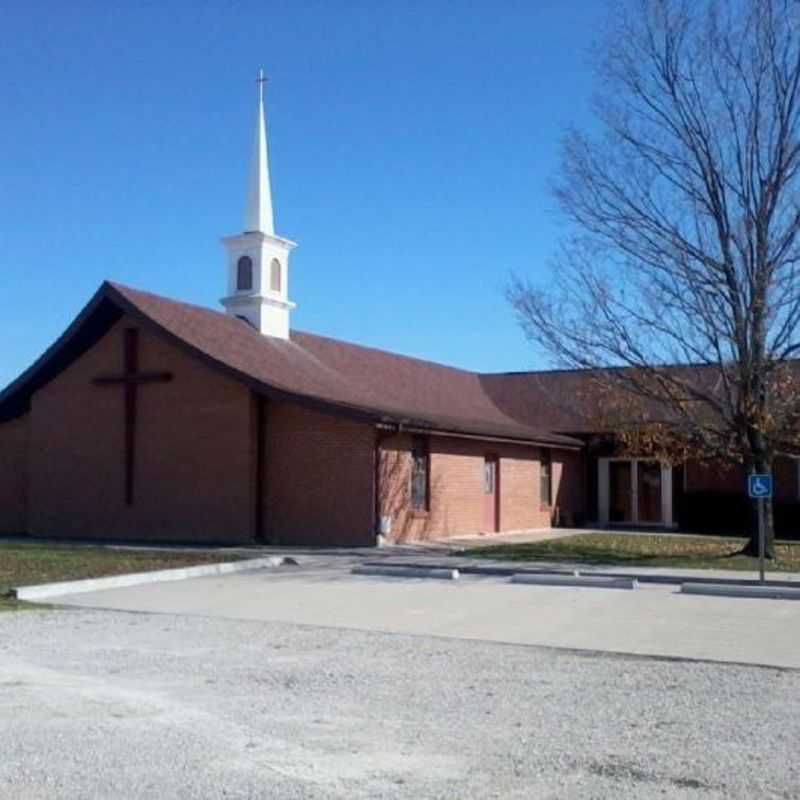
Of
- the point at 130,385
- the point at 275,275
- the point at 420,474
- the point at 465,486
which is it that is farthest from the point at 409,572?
the point at 275,275

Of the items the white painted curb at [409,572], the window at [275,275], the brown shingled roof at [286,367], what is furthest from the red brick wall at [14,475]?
the white painted curb at [409,572]

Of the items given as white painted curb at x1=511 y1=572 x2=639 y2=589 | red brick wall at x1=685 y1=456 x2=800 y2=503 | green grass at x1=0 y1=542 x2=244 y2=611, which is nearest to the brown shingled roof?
red brick wall at x1=685 y1=456 x2=800 y2=503

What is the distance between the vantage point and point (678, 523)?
3306cm

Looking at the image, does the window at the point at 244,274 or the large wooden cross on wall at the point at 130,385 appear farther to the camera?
the window at the point at 244,274

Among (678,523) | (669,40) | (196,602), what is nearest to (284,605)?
(196,602)

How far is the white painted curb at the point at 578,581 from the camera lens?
1686cm

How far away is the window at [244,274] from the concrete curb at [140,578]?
10243mm

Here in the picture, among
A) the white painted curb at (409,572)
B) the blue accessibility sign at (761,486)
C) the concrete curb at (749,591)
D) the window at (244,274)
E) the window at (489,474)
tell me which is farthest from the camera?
the window at (489,474)

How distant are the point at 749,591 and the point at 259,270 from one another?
55.3 ft

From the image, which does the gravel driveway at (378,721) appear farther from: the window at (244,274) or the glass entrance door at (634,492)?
the glass entrance door at (634,492)

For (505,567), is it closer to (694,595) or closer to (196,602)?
(694,595)

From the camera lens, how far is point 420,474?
26.2 m

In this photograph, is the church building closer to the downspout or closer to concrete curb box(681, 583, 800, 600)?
the downspout

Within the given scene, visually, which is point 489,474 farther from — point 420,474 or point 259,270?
point 259,270
